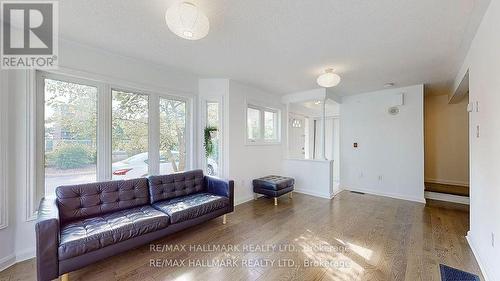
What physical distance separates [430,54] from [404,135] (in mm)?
2210

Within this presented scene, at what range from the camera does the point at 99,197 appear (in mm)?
2434

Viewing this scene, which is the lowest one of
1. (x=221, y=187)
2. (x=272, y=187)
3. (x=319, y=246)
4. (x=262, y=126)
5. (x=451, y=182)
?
(x=319, y=246)

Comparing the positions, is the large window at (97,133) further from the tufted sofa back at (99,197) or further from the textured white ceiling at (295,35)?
the textured white ceiling at (295,35)

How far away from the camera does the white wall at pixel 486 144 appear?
1684 millimetres

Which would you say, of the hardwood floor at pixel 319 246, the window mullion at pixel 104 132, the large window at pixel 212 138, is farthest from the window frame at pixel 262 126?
the window mullion at pixel 104 132

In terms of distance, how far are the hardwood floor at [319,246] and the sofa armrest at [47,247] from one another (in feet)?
1.08

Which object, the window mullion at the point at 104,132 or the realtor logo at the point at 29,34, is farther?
the window mullion at the point at 104,132

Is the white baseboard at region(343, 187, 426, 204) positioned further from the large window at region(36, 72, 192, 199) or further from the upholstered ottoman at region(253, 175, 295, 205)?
the large window at region(36, 72, 192, 199)

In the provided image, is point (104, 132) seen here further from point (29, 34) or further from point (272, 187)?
point (272, 187)

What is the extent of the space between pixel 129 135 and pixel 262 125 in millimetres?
2752

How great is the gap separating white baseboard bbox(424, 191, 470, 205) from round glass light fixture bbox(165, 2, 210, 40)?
5.49m

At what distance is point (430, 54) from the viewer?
9.04 ft

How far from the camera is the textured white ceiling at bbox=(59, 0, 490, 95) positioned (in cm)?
182

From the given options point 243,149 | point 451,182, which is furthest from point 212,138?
point 451,182
